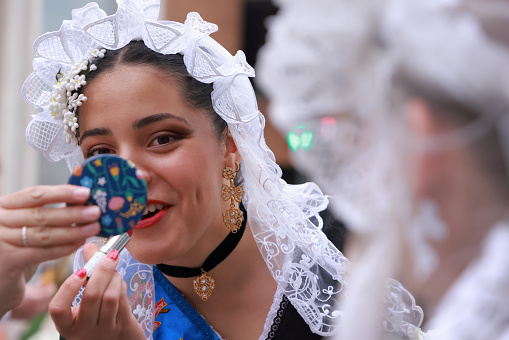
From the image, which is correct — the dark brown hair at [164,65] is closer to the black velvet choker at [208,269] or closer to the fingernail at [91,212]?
the black velvet choker at [208,269]

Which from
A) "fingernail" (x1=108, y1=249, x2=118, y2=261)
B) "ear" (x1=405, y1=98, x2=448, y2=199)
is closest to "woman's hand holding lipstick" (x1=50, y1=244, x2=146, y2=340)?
"fingernail" (x1=108, y1=249, x2=118, y2=261)

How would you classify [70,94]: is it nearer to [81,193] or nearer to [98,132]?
[98,132]

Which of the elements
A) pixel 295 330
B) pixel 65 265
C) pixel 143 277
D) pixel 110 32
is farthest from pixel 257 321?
pixel 65 265

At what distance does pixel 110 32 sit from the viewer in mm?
1687

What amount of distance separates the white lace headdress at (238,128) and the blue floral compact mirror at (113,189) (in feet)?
1.45

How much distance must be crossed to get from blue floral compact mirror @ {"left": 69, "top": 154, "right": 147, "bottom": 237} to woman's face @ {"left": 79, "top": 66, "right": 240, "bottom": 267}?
22 cm

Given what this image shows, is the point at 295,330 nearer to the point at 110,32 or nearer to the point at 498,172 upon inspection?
the point at 110,32

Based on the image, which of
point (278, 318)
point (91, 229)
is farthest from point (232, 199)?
point (91, 229)

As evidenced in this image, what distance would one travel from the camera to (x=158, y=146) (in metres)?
1.63

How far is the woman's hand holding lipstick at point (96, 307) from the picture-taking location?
4.48 ft

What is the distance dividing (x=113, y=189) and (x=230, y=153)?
586 millimetres

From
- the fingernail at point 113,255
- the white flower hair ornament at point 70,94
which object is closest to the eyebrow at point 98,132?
the white flower hair ornament at point 70,94

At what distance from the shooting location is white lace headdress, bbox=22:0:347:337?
168 centimetres

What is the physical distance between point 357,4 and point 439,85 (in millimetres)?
147
